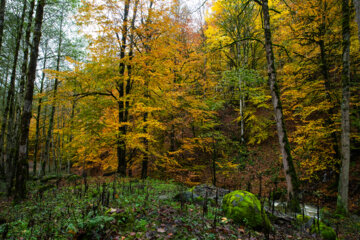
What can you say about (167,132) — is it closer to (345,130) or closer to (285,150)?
(285,150)

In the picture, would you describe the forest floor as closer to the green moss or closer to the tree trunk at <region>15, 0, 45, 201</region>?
the green moss

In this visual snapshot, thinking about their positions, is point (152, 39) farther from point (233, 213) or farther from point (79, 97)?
point (233, 213)

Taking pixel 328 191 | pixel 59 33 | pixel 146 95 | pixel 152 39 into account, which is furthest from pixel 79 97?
pixel 328 191

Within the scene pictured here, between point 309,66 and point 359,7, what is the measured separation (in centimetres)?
621

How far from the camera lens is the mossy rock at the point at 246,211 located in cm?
405

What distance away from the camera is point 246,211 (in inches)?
166

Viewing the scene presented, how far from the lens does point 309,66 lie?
33.4 ft

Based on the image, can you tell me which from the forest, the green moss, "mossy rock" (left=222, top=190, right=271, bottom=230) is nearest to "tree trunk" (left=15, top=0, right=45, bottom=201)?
the forest

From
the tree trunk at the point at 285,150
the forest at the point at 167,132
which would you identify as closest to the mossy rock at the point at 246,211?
the forest at the point at 167,132

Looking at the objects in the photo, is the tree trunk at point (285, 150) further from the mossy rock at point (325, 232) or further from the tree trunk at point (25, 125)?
the tree trunk at point (25, 125)

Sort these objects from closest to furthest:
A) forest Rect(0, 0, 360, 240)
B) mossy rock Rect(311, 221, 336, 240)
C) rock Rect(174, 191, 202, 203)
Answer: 1. forest Rect(0, 0, 360, 240)
2. mossy rock Rect(311, 221, 336, 240)
3. rock Rect(174, 191, 202, 203)

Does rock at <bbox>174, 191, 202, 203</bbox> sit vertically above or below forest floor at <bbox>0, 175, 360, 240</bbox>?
below

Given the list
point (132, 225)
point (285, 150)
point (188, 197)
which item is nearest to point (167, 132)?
point (188, 197)

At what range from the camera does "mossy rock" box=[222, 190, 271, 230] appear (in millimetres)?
4055
